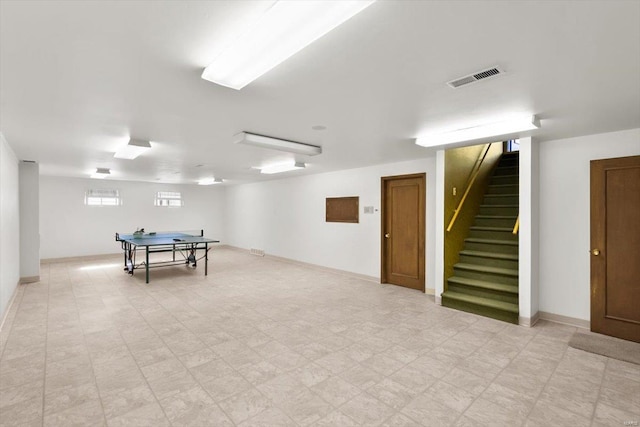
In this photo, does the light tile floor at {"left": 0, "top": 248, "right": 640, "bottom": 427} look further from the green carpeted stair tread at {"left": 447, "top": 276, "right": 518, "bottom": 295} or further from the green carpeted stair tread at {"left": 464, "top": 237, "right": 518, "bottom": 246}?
the green carpeted stair tread at {"left": 464, "top": 237, "right": 518, "bottom": 246}

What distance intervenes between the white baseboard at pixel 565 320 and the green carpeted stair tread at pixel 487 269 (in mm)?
628

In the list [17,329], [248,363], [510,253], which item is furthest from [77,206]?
[510,253]

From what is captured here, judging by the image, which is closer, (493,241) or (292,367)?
(292,367)

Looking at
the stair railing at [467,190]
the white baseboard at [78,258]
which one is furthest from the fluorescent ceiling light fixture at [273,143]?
the white baseboard at [78,258]

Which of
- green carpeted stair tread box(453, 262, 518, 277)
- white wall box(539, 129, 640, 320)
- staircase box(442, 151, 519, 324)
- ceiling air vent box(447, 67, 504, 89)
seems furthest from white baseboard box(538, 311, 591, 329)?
ceiling air vent box(447, 67, 504, 89)

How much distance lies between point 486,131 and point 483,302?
8.11ft

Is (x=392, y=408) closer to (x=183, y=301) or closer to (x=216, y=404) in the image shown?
(x=216, y=404)

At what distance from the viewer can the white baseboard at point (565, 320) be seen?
155 inches

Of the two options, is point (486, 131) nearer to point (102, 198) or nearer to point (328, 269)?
point (328, 269)

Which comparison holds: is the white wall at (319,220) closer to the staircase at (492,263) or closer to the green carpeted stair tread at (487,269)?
the green carpeted stair tread at (487,269)

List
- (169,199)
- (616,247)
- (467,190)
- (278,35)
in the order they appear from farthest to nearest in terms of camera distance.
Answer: (169,199), (467,190), (616,247), (278,35)

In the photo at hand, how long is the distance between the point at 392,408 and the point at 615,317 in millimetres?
3369

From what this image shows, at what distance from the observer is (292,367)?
9.50 ft

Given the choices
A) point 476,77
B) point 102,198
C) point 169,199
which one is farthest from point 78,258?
point 476,77
